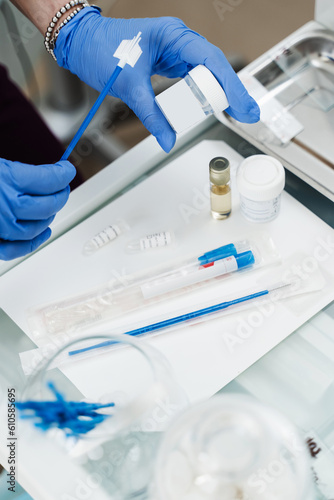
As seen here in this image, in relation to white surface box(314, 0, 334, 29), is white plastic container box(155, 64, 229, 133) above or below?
below

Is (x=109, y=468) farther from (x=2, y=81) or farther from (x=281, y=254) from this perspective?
(x=2, y=81)

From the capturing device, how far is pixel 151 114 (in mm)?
962

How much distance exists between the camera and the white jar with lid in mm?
926

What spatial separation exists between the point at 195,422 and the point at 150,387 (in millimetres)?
108

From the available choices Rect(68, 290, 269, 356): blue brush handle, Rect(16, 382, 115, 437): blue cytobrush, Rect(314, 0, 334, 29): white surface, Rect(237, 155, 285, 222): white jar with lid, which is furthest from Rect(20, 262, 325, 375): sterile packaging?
Rect(314, 0, 334, 29): white surface

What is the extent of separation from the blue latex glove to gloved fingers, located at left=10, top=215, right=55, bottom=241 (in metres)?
0.23

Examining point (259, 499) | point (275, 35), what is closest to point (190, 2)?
point (275, 35)

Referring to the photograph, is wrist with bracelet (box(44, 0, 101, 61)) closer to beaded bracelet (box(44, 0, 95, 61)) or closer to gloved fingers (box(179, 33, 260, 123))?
beaded bracelet (box(44, 0, 95, 61))

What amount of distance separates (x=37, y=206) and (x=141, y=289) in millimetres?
205

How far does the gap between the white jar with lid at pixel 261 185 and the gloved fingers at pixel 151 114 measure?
127 millimetres

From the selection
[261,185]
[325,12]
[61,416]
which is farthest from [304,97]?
[61,416]
